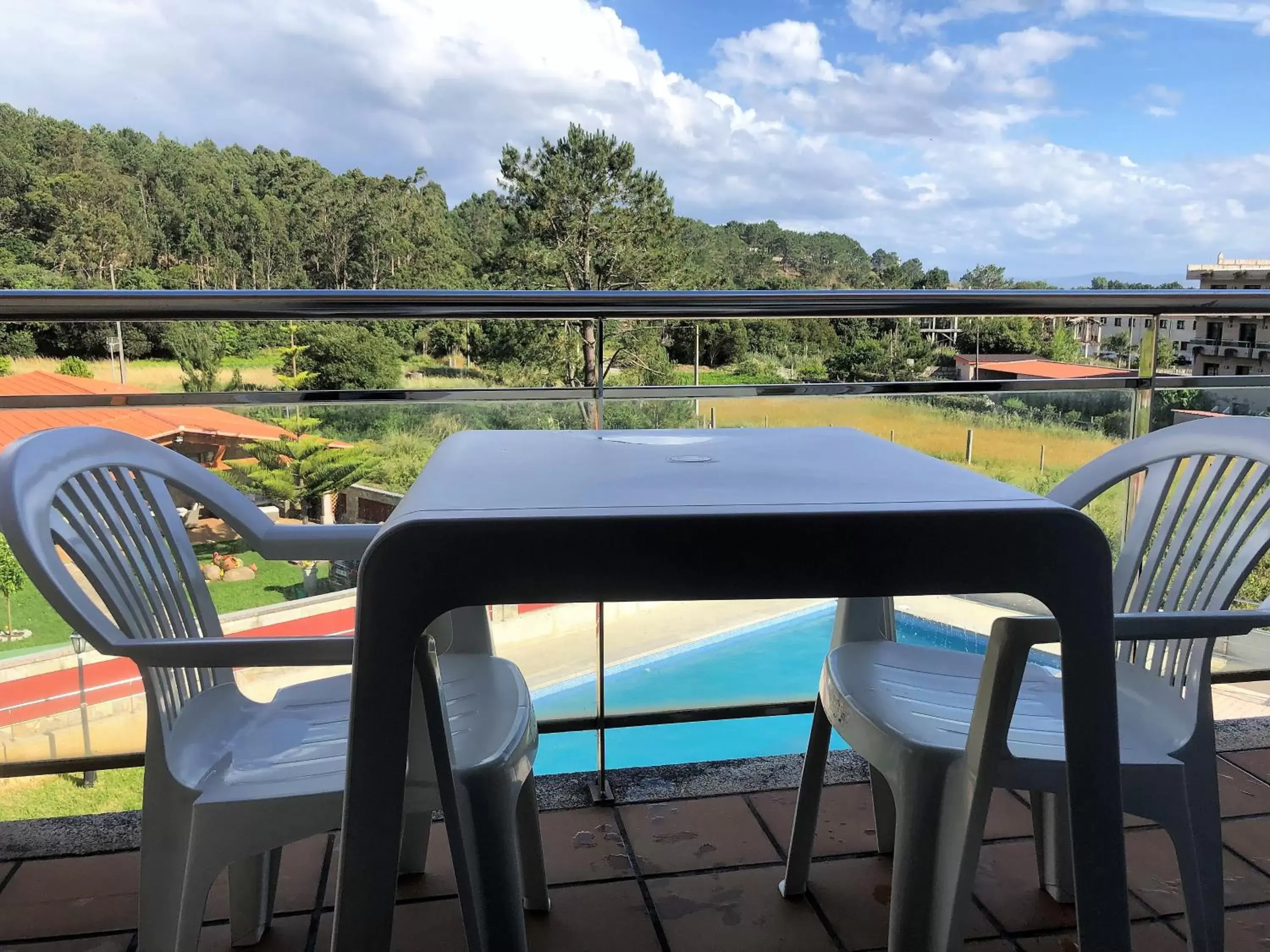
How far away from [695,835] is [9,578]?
137 centimetres

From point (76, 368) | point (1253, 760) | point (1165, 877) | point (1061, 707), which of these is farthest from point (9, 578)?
point (1253, 760)

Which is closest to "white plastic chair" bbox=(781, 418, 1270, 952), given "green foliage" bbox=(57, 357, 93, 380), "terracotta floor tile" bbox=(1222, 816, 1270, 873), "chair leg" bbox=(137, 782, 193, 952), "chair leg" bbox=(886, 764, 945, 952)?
"chair leg" bbox=(886, 764, 945, 952)

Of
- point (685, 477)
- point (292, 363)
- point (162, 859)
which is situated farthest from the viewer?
point (292, 363)

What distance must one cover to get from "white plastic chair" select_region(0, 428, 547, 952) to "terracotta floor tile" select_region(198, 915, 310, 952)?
0.09 ft

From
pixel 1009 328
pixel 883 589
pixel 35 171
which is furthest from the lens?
pixel 35 171

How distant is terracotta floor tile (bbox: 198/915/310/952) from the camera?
1.48 m

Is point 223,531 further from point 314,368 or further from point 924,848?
point 314,368

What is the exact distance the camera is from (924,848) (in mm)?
1206

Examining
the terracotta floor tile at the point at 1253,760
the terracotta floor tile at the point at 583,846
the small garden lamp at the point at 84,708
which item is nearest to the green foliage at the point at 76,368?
the small garden lamp at the point at 84,708

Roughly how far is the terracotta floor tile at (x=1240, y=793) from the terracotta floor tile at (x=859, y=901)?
0.75 m

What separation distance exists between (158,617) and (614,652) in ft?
3.39

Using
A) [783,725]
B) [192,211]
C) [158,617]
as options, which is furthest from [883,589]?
[192,211]

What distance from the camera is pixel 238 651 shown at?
40.0 inches

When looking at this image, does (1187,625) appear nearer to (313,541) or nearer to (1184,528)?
(1184,528)
